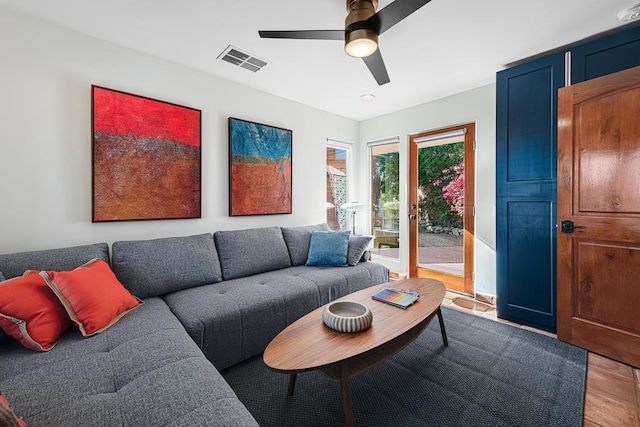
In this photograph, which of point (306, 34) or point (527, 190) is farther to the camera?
point (527, 190)

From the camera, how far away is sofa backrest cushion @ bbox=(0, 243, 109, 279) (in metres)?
1.66

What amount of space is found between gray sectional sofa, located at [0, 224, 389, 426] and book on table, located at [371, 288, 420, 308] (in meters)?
0.60

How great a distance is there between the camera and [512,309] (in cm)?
269

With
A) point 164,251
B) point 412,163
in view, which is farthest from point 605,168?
point 164,251

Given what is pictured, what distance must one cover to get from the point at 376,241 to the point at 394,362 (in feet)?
8.59

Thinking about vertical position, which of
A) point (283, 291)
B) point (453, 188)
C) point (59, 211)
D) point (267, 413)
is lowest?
point (267, 413)

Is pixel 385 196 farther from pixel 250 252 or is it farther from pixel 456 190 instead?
pixel 250 252

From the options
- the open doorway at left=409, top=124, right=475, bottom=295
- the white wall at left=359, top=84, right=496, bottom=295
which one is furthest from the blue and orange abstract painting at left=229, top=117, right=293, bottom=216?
the white wall at left=359, top=84, right=496, bottom=295

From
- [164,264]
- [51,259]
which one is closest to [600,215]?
[164,264]

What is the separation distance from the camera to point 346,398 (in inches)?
51.1

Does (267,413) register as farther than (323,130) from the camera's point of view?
No

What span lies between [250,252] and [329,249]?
862 millimetres

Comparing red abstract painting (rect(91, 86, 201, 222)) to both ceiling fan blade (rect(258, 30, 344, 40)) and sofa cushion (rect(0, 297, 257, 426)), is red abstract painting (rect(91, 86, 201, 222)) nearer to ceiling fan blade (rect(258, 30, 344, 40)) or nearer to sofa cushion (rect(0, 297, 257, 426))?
sofa cushion (rect(0, 297, 257, 426))

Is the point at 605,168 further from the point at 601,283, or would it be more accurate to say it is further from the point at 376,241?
the point at 376,241
